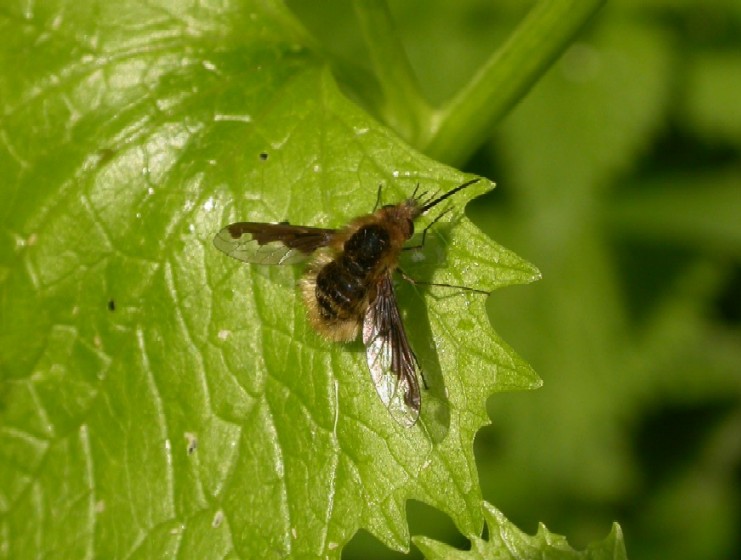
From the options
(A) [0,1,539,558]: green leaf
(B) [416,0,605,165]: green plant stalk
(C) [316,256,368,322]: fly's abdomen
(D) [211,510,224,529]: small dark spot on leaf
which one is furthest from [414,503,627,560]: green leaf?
(B) [416,0,605,165]: green plant stalk

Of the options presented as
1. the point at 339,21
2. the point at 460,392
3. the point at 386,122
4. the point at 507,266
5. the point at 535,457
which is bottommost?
the point at 535,457

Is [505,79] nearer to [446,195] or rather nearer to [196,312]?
[446,195]

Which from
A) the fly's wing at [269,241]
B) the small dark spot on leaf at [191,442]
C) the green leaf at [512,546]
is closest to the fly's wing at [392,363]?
the fly's wing at [269,241]

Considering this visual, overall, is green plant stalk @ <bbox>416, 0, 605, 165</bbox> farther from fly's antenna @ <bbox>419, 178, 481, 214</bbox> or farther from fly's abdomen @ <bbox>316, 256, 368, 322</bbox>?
fly's abdomen @ <bbox>316, 256, 368, 322</bbox>

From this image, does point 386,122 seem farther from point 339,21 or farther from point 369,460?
point 339,21

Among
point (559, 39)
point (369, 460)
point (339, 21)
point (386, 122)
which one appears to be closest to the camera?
point (369, 460)

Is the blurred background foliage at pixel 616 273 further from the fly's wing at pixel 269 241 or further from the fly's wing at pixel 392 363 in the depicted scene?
the fly's wing at pixel 392 363

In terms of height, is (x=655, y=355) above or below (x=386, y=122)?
below

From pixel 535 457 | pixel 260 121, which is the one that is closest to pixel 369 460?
pixel 260 121
